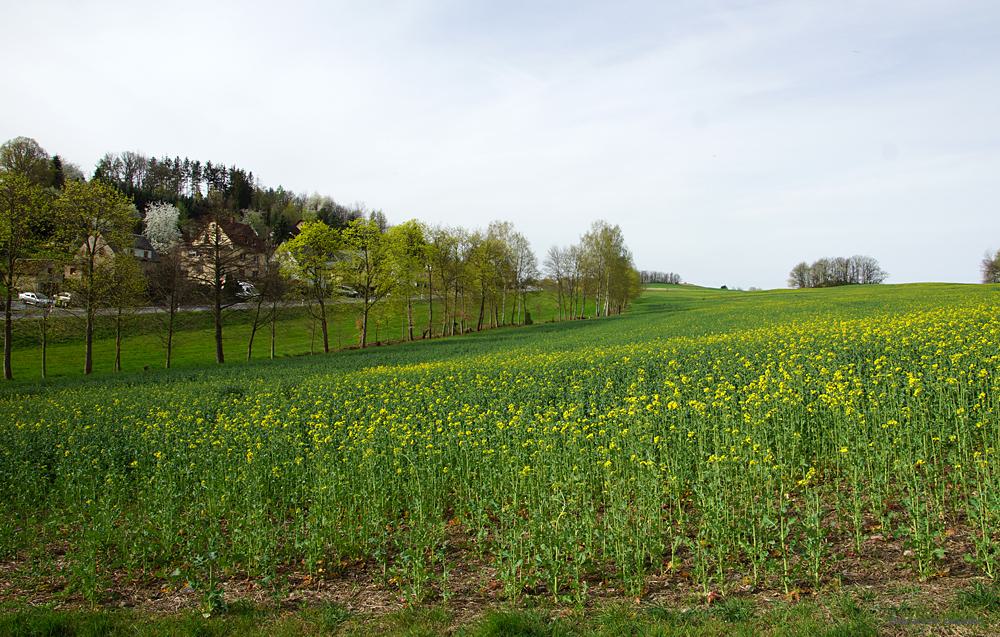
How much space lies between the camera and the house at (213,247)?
3847 centimetres

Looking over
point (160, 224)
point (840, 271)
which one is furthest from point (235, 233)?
point (840, 271)

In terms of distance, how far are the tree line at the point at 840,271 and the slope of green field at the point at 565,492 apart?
439ft

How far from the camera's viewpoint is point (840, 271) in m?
133

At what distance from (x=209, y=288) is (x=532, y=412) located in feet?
114

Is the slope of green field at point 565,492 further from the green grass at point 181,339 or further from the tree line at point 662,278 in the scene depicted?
the tree line at point 662,278

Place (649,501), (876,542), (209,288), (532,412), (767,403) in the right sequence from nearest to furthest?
(876,542) → (649,501) → (767,403) → (532,412) → (209,288)

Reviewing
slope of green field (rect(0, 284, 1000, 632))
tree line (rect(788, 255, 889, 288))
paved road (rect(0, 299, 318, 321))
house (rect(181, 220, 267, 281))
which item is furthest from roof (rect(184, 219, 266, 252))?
tree line (rect(788, 255, 889, 288))

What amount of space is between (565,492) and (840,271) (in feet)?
484

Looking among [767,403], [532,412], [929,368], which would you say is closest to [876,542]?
[767,403]

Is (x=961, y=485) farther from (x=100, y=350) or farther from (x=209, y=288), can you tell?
(x=100, y=350)

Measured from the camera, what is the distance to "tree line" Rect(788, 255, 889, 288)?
13104cm

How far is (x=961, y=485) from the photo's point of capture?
6.88 metres

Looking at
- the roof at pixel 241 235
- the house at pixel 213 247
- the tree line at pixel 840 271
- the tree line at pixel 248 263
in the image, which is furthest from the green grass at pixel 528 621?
the tree line at pixel 840 271

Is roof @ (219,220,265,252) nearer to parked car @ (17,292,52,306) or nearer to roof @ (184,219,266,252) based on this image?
roof @ (184,219,266,252)
